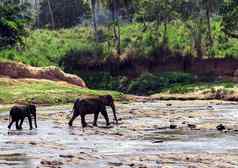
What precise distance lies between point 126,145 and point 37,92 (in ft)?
108

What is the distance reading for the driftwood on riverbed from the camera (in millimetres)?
62062

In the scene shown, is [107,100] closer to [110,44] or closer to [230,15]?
[230,15]

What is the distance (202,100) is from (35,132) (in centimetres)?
3062

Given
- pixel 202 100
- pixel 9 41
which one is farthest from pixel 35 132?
pixel 9 41

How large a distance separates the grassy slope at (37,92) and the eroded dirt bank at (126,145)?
59.6 ft

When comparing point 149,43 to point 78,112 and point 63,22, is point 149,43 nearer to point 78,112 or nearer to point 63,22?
point 63,22

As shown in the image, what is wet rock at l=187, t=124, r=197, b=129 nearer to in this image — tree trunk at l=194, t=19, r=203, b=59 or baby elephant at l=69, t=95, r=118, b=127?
baby elephant at l=69, t=95, r=118, b=127

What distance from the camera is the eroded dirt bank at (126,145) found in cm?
1700

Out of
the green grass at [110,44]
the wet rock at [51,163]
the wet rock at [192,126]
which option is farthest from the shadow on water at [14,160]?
the green grass at [110,44]

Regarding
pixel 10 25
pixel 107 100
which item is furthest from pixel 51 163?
pixel 10 25

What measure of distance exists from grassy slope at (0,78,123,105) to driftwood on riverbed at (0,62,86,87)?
2.64m

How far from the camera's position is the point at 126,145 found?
21391mm

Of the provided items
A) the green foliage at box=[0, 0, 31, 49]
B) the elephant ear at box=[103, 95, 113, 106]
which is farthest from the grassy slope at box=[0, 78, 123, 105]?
the elephant ear at box=[103, 95, 113, 106]

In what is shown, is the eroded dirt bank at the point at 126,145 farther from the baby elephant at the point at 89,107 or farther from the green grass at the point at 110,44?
the green grass at the point at 110,44
